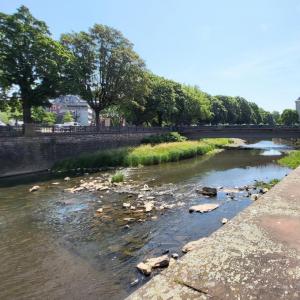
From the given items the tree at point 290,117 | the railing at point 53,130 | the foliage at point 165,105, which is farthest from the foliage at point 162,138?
the tree at point 290,117

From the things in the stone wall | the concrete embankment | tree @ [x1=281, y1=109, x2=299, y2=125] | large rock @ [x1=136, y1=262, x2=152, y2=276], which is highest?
tree @ [x1=281, y1=109, x2=299, y2=125]

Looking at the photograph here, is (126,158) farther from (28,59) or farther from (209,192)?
(209,192)

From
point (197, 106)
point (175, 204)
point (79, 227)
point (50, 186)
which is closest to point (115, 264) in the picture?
point (79, 227)

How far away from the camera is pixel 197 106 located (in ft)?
256

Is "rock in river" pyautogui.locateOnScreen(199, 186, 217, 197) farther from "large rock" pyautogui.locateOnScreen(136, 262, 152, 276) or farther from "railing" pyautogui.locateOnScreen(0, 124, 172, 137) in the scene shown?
"railing" pyautogui.locateOnScreen(0, 124, 172, 137)

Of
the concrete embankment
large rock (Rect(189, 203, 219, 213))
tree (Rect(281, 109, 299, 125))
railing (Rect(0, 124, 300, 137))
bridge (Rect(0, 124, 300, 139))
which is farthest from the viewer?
tree (Rect(281, 109, 299, 125))

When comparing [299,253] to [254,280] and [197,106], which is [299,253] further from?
[197,106]

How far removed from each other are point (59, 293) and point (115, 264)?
2.38 m

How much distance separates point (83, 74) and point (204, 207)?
1409 inches

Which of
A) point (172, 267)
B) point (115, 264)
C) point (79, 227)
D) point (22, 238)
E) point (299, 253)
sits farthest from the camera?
point (79, 227)

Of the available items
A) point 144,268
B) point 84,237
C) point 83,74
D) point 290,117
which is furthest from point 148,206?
point 290,117

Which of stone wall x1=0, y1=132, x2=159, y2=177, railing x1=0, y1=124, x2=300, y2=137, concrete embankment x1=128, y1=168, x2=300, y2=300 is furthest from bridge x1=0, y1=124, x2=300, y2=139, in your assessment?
concrete embankment x1=128, y1=168, x2=300, y2=300

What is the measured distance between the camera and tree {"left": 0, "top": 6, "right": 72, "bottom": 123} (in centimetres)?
3816

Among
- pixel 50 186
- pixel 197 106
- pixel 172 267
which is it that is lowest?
pixel 50 186
